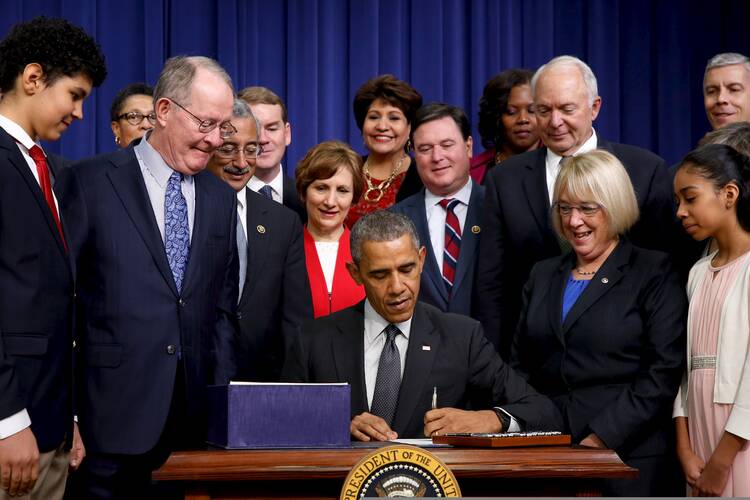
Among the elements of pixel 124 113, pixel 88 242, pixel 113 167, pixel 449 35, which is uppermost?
pixel 449 35

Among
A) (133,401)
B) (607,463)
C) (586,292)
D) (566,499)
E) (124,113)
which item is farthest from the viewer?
(124,113)

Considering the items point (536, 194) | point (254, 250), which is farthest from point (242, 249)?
point (536, 194)

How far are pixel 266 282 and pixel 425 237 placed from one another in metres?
0.61

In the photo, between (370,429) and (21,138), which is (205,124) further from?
(370,429)

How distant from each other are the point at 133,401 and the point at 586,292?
134cm

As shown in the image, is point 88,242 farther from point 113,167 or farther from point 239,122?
point 239,122

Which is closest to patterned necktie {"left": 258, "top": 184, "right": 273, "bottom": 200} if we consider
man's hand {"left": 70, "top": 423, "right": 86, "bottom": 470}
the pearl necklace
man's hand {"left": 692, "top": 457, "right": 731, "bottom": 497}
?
the pearl necklace

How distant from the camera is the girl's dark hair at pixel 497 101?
434cm

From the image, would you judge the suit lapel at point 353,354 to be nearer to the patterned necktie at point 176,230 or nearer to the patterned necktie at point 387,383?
the patterned necktie at point 387,383

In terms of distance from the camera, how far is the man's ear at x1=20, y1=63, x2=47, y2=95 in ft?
8.64

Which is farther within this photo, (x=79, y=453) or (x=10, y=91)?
(x=79, y=453)

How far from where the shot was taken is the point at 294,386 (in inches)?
93.1

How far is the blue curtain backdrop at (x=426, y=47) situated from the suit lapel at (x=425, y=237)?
1702 mm

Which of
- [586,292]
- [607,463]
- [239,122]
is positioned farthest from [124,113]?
[607,463]
